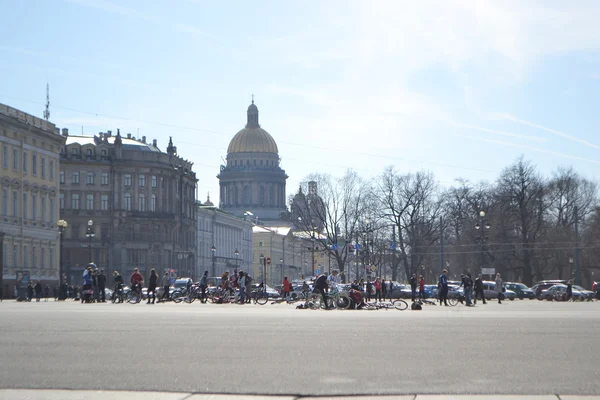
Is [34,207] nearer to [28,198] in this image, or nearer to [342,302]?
[28,198]

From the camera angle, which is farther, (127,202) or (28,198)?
(127,202)

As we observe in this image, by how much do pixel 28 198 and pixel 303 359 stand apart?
71.1 metres

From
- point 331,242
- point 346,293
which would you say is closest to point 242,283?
point 346,293

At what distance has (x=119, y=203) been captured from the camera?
133 m

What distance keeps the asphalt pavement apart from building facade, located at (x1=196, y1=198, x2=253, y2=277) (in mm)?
132133

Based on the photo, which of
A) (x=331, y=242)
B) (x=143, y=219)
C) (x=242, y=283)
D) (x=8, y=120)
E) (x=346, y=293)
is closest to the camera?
(x=346, y=293)

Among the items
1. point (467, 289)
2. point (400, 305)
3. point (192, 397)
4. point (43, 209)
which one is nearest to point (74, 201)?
point (43, 209)

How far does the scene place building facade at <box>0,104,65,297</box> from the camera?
78.1 m

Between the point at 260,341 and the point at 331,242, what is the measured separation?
280 feet

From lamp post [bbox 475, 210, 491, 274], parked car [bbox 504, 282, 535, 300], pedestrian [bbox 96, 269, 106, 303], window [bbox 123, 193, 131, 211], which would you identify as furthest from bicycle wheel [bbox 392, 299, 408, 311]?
window [bbox 123, 193, 131, 211]

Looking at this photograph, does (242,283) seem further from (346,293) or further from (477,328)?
(477,328)

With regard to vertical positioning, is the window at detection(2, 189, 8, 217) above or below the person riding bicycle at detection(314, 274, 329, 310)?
above

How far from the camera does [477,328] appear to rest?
2328cm

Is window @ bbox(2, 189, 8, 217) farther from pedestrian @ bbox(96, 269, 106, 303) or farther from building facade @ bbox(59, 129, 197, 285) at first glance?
building facade @ bbox(59, 129, 197, 285)
